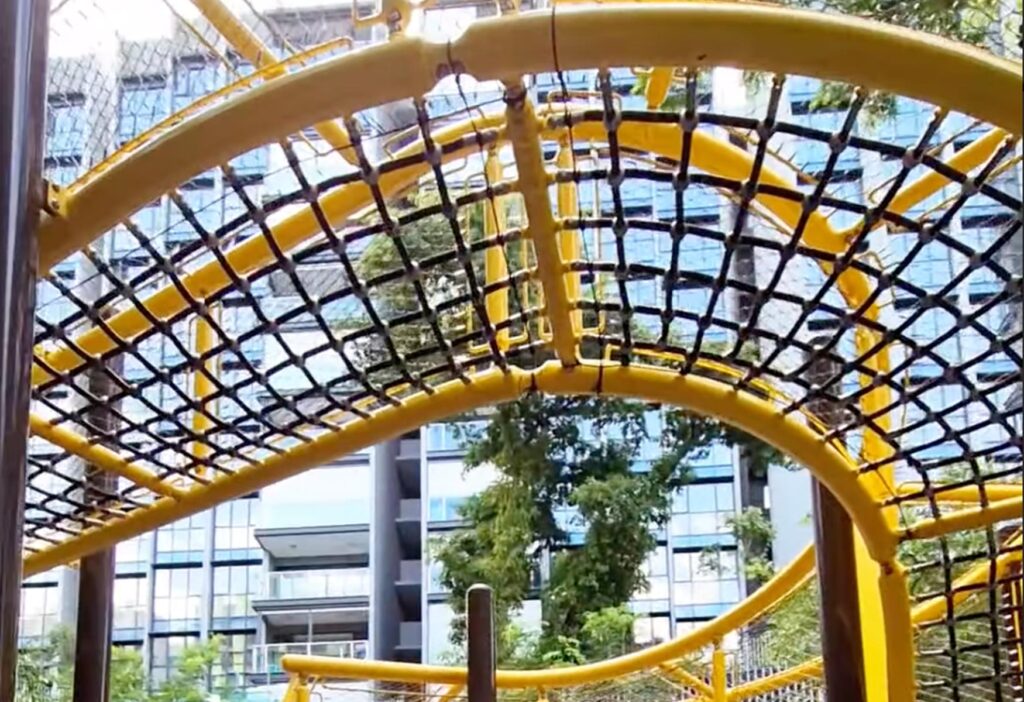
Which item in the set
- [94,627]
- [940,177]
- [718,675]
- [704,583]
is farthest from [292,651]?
[940,177]

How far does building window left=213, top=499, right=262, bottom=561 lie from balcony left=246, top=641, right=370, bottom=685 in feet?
1.93

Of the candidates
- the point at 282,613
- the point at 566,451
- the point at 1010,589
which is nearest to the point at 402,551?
the point at 282,613

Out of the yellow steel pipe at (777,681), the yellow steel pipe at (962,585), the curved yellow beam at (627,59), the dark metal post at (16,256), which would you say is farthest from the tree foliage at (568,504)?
the dark metal post at (16,256)

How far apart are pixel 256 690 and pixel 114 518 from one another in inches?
122

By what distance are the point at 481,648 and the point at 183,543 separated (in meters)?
4.22

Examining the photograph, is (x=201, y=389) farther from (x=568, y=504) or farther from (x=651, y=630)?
(x=651, y=630)

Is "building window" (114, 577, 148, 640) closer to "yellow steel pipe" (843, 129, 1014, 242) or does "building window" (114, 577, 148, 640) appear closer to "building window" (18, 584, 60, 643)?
"building window" (18, 584, 60, 643)

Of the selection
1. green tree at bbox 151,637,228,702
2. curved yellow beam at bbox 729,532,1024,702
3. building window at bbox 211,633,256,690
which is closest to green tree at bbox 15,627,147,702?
green tree at bbox 151,637,228,702

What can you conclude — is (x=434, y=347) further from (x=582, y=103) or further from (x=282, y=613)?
(x=282, y=613)

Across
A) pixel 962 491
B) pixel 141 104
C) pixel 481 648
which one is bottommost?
pixel 481 648

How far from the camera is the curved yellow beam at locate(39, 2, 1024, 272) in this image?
1170 mm

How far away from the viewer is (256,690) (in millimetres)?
5215

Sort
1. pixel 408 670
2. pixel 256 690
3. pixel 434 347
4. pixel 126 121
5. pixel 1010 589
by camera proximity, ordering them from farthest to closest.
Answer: pixel 256 690 < pixel 408 670 < pixel 1010 589 < pixel 126 121 < pixel 434 347

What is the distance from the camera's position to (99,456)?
2094 mm
